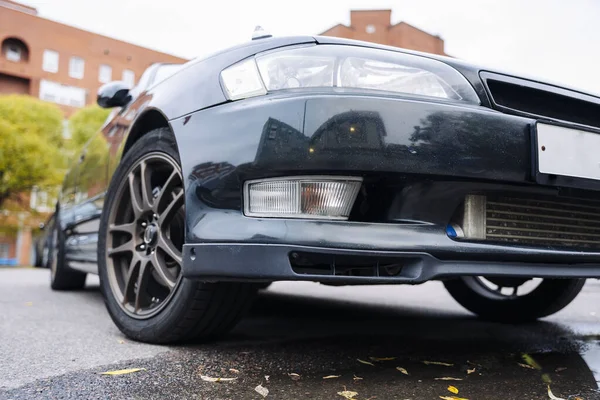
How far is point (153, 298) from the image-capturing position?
238 cm

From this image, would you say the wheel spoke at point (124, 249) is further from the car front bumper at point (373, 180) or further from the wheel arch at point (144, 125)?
the car front bumper at point (373, 180)

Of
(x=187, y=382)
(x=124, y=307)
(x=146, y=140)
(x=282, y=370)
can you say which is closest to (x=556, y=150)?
(x=282, y=370)

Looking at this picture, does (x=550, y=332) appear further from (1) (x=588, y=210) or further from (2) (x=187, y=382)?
(2) (x=187, y=382)

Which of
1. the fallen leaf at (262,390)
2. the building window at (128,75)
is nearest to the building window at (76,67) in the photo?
the building window at (128,75)

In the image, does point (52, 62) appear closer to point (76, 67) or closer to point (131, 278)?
point (76, 67)

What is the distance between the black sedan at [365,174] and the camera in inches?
66.4

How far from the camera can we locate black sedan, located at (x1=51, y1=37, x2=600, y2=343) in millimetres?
1687

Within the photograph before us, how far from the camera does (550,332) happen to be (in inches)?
114

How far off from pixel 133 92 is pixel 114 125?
9.8 inches

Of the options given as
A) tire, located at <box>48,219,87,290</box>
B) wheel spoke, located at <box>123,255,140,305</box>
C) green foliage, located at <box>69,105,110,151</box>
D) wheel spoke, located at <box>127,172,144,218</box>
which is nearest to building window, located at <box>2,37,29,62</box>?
green foliage, located at <box>69,105,110,151</box>

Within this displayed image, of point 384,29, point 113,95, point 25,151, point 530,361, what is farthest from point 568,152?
point 384,29

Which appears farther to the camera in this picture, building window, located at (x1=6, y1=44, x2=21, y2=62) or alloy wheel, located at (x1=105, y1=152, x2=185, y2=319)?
building window, located at (x1=6, y1=44, x2=21, y2=62)

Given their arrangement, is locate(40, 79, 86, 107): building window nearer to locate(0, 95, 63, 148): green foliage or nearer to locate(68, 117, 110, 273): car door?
locate(0, 95, 63, 148): green foliage

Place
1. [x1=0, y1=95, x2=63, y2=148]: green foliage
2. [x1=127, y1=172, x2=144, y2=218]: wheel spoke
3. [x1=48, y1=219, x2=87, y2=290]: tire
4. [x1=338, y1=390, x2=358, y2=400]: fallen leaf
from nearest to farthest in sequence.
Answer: [x1=338, y1=390, x2=358, y2=400]: fallen leaf → [x1=127, y1=172, x2=144, y2=218]: wheel spoke → [x1=48, y1=219, x2=87, y2=290]: tire → [x1=0, y1=95, x2=63, y2=148]: green foliage
